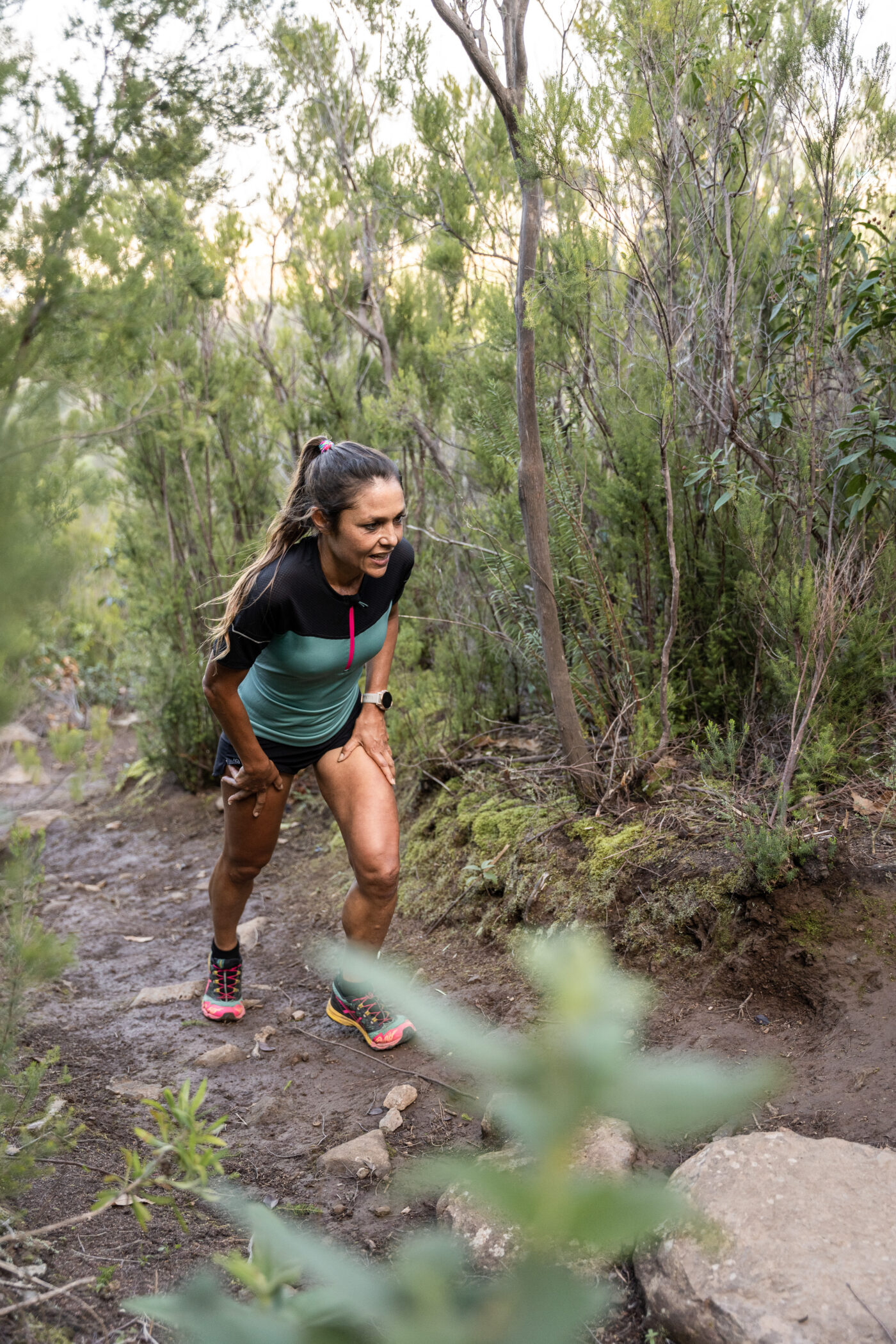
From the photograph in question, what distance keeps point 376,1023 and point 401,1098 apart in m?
0.39

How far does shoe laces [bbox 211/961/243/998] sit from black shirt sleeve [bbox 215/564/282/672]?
4.42 ft

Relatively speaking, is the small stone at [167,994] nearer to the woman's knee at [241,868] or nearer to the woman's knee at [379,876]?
the woman's knee at [241,868]

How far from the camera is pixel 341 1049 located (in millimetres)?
3475

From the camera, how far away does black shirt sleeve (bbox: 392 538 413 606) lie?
11.0ft

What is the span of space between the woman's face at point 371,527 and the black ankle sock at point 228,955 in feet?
5.33

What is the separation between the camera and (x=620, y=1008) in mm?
476

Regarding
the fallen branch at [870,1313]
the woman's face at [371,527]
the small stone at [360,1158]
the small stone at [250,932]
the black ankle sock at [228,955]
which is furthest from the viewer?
the small stone at [250,932]

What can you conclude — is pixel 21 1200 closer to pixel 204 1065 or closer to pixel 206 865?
pixel 204 1065

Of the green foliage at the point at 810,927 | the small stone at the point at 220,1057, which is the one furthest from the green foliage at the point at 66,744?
the green foliage at the point at 810,927

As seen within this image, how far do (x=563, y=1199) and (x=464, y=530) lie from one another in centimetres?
460

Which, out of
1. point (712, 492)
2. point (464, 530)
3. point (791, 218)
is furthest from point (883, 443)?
point (464, 530)

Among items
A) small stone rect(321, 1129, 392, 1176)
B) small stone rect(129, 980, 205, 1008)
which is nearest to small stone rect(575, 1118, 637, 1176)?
small stone rect(321, 1129, 392, 1176)

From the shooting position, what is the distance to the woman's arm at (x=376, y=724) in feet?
11.3

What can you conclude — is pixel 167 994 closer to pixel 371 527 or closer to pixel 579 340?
pixel 371 527
